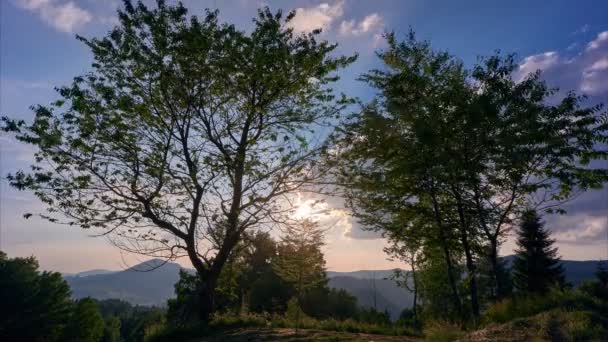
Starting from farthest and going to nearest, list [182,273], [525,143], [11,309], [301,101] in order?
[11,309] → [182,273] → [301,101] → [525,143]

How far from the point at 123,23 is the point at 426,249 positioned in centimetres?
1487

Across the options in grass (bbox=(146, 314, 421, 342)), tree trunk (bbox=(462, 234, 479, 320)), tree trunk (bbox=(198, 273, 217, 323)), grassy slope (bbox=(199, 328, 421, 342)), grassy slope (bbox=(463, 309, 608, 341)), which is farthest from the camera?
tree trunk (bbox=(198, 273, 217, 323))

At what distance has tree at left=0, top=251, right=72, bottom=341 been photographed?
48.8 metres

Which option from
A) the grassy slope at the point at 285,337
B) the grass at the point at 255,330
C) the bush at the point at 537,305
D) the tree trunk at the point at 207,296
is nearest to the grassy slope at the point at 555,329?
the bush at the point at 537,305

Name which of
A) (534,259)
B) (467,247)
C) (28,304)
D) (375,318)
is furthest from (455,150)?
(28,304)

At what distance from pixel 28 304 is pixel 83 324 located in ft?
63.8

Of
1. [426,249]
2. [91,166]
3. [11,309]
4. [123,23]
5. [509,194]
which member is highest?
[123,23]

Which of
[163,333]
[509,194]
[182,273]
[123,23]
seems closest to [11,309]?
[182,273]

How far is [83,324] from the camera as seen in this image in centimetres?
6756

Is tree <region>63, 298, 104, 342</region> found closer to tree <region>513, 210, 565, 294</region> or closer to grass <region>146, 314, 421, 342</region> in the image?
grass <region>146, 314, 421, 342</region>

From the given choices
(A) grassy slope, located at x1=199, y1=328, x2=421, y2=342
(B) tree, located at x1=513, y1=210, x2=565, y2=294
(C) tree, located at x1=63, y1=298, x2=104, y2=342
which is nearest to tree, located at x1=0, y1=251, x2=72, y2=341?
(C) tree, located at x1=63, y1=298, x2=104, y2=342

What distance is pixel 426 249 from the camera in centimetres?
1446

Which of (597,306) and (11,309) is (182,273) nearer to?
(11,309)

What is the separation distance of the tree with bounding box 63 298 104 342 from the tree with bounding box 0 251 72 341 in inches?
261
